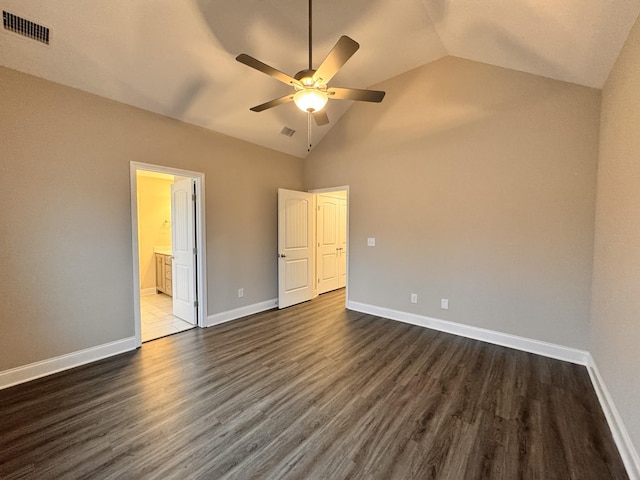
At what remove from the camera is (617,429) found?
1879 mm

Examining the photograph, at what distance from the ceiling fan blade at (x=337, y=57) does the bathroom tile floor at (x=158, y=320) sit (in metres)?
3.64

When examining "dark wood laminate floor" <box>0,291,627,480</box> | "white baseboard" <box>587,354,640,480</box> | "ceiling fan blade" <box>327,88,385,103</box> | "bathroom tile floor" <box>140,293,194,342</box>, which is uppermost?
"ceiling fan blade" <box>327,88,385,103</box>

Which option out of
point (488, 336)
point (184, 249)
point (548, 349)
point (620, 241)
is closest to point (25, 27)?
point (184, 249)

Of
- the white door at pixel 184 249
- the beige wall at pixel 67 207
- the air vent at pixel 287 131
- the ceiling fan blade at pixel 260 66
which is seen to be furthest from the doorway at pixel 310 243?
the ceiling fan blade at pixel 260 66

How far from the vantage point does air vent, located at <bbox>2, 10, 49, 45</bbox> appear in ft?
6.81

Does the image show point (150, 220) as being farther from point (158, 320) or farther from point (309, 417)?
point (309, 417)

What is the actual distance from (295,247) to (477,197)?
3.04 metres

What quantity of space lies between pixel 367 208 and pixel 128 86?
3.47m

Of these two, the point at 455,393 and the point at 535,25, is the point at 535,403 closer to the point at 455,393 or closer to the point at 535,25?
the point at 455,393

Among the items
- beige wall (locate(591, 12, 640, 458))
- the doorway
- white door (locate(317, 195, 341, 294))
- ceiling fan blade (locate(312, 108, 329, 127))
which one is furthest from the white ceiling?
white door (locate(317, 195, 341, 294))

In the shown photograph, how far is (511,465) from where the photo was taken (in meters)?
1.67

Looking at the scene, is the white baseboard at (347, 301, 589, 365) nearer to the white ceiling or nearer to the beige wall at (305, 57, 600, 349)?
the beige wall at (305, 57, 600, 349)

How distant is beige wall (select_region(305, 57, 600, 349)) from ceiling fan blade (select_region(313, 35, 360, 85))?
2.34 m

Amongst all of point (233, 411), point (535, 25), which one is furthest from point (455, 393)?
point (535, 25)
